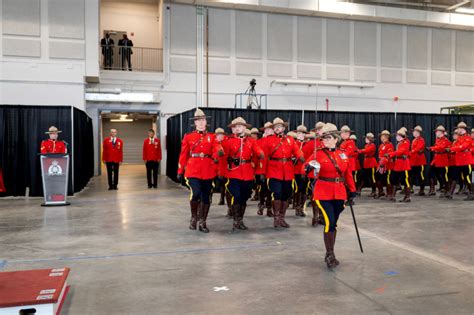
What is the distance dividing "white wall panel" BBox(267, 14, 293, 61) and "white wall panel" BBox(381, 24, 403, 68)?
4746 mm

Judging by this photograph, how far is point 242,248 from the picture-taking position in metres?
5.67

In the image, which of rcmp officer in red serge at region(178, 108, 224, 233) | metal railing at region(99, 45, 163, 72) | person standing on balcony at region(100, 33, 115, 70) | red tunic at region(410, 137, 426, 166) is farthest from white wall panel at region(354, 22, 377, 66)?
rcmp officer in red serge at region(178, 108, 224, 233)

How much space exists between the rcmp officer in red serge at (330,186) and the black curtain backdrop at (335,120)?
7447mm

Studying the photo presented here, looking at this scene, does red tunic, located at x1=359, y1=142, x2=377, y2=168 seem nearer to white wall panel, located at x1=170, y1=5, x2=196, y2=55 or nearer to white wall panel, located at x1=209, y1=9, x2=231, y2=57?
white wall panel, located at x1=209, y1=9, x2=231, y2=57

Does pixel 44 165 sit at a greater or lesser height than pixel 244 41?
lesser

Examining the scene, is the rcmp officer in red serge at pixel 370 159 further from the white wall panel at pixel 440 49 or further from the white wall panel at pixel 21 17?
the white wall panel at pixel 21 17

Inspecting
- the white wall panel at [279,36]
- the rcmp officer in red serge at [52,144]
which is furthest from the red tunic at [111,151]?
the white wall panel at [279,36]

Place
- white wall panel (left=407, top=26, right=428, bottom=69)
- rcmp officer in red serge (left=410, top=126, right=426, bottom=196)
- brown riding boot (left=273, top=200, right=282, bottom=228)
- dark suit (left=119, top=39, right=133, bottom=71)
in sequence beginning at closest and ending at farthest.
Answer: brown riding boot (left=273, top=200, right=282, bottom=228) < rcmp officer in red serge (left=410, top=126, right=426, bottom=196) < dark suit (left=119, top=39, right=133, bottom=71) < white wall panel (left=407, top=26, right=428, bottom=69)

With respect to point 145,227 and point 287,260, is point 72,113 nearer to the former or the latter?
point 145,227

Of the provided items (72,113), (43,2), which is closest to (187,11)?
(43,2)

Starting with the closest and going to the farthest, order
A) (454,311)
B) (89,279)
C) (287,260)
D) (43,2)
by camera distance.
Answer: (454,311) < (89,279) < (287,260) < (43,2)

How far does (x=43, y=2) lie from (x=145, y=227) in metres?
12.1

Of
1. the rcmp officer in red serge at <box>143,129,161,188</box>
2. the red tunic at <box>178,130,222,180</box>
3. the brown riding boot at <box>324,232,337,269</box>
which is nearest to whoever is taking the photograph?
the brown riding boot at <box>324,232,337,269</box>

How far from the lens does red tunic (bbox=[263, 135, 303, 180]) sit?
690 cm
